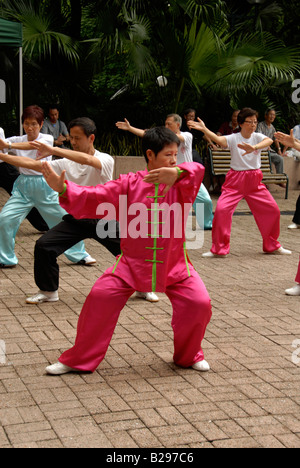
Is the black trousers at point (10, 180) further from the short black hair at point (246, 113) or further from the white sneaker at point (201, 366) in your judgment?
the white sneaker at point (201, 366)

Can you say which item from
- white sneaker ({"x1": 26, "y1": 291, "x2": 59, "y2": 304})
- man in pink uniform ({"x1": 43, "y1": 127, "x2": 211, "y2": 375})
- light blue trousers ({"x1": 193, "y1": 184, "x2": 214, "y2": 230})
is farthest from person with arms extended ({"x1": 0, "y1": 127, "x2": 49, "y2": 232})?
man in pink uniform ({"x1": 43, "y1": 127, "x2": 211, "y2": 375})

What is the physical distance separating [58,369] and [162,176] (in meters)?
1.45

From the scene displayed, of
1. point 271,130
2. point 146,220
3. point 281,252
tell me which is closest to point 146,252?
point 146,220

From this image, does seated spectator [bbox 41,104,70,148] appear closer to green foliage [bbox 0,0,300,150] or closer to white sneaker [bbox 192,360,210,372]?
green foliage [bbox 0,0,300,150]

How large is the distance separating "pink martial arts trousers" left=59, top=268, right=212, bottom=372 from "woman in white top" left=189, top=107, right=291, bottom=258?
161 inches

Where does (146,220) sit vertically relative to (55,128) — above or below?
below

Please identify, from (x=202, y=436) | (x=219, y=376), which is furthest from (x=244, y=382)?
(x=202, y=436)

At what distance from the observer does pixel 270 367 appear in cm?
501

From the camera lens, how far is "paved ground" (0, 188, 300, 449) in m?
3.89

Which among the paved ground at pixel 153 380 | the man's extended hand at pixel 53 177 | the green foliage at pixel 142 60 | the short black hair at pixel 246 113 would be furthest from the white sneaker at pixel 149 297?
the green foliage at pixel 142 60

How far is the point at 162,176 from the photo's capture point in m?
4.51

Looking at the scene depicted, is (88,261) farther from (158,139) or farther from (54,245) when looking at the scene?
(158,139)

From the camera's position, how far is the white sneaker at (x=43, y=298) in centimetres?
650

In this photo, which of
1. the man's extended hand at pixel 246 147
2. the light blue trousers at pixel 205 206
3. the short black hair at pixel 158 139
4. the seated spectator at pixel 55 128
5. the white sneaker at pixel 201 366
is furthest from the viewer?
the seated spectator at pixel 55 128
